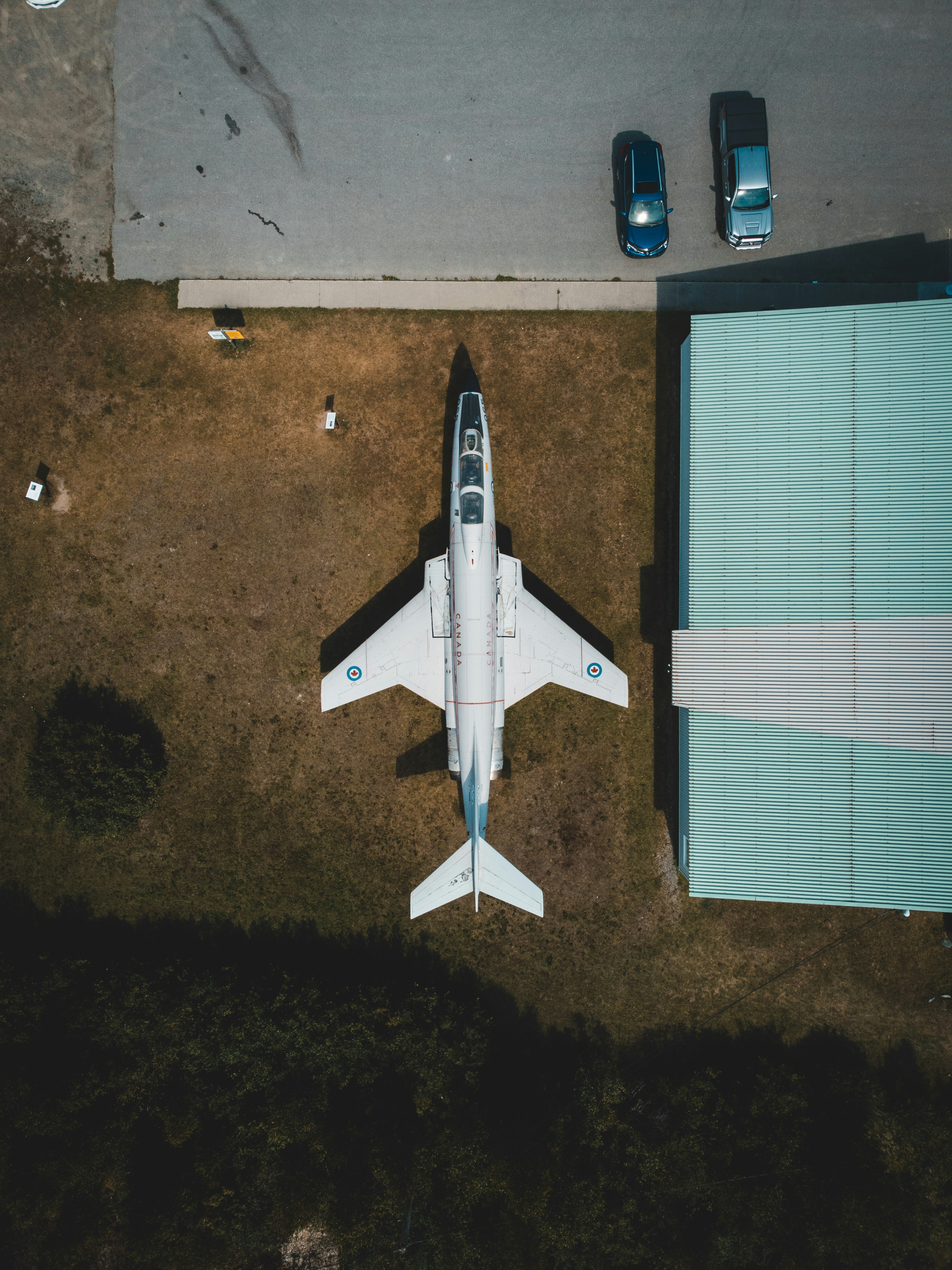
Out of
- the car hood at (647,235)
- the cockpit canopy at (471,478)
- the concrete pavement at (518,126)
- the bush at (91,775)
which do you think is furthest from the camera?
the concrete pavement at (518,126)

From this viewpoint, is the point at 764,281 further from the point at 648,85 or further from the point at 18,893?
the point at 18,893

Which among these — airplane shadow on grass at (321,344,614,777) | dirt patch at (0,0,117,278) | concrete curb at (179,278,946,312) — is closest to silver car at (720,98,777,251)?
concrete curb at (179,278,946,312)

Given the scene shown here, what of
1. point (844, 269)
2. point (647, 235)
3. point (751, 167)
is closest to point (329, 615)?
point (647, 235)

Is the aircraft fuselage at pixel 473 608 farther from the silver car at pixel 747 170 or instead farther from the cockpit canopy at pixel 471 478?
the silver car at pixel 747 170

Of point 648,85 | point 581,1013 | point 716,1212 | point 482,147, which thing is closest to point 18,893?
point 581,1013

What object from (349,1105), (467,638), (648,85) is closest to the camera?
(467,638)

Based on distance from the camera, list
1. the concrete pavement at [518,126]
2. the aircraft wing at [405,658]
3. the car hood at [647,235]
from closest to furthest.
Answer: the aircraft wing at [405,658] < the car hood at [647,235] < the concrete pavement at [518,126]

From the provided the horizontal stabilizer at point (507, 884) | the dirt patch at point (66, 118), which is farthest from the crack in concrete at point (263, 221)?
the horizontal stabilizer at point (507, 884)
